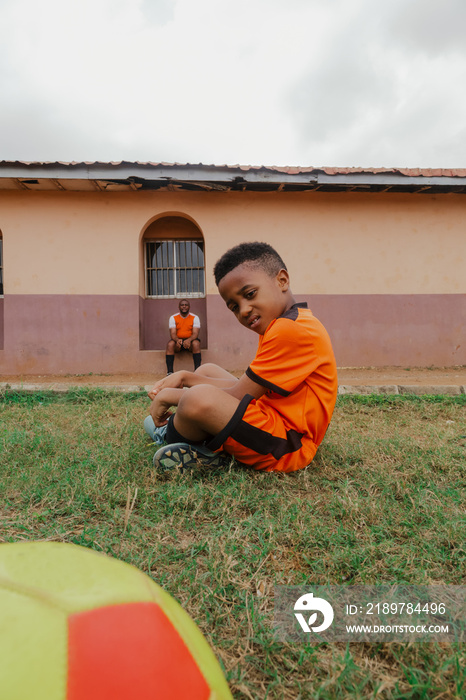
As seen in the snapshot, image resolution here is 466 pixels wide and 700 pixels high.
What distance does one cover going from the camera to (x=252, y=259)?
2197 millimetres

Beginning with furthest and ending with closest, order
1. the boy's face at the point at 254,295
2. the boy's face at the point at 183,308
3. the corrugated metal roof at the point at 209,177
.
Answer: the boy's face at the point at 183,308, the corrugated metal roof at the point at 209,177, the boy's face at the point at 254,295

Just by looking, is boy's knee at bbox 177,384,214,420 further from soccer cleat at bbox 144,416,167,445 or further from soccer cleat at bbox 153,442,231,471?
soccer cleat at bbox 144,416,167,445

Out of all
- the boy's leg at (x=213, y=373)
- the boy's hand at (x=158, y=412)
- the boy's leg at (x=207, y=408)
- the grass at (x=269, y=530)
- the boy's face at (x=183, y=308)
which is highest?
the boy's face at (x=183, y=308)

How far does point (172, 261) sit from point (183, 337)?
2372 millimetres

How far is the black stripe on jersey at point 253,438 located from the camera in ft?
6.50

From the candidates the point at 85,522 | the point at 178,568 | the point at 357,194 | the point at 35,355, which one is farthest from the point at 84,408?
the point at 357,194

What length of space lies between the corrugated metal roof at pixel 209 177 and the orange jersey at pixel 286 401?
580 centimetres

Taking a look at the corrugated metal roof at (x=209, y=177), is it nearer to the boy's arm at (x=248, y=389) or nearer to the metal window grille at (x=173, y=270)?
the metal window grille at (x=173, y=270)

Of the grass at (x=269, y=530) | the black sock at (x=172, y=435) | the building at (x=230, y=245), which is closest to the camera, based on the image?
the grass at (x=269, y=530)

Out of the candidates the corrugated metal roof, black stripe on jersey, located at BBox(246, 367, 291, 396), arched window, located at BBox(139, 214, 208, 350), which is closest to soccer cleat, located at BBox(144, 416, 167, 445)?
black stripe on jersey, located at BBox(246, 367, 291, 396)

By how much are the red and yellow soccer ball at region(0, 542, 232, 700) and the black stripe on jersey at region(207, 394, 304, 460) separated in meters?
1.21

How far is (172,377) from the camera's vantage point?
237 cm

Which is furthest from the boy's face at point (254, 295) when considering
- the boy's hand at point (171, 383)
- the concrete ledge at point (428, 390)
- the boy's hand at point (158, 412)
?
the concrete ledge at point (428, 390)

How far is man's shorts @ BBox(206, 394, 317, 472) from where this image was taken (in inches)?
78.5
